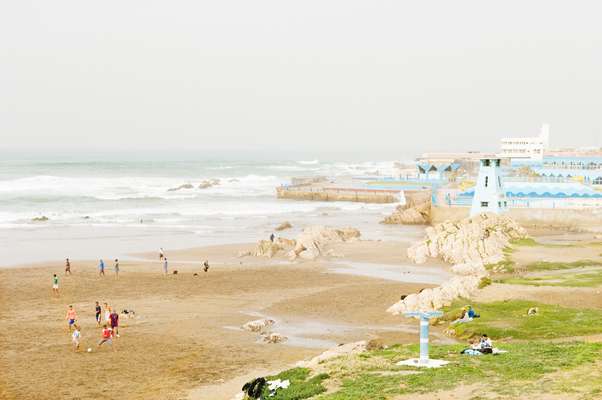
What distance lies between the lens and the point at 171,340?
25297 millimetres

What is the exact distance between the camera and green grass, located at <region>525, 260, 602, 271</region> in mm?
36969

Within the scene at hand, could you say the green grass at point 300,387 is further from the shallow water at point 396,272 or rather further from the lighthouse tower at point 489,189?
the lighthouse tower at point 489,189

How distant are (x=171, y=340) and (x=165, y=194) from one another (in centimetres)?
7946

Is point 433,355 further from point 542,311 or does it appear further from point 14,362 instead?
point 14,362

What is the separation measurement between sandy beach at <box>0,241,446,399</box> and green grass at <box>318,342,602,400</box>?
4.82 metres

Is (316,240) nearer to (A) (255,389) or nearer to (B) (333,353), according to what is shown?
(B) (333,353)

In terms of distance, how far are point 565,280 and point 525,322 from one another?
27.4 feet

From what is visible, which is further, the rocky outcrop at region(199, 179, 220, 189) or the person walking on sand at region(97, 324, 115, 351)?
the rocky outcrop at region(199, 179, 220, 189)

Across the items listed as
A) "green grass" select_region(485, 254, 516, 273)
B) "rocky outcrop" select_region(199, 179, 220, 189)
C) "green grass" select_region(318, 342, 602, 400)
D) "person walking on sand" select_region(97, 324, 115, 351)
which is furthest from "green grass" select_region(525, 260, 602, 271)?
Answer: "rocky outcrop" select_region(199, 179, 220, 189)

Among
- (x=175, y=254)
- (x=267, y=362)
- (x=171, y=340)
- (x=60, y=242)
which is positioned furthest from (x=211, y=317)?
(x=60, y=242)

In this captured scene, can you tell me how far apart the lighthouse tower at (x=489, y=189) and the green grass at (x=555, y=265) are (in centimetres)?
1386

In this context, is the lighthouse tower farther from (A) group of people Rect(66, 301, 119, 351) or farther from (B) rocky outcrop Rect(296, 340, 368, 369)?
(B) rocky outcrop Rect(296, 340, 368, 369)

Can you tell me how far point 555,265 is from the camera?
3744 centimetres

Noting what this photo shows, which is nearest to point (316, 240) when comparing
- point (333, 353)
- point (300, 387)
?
point (333, 353)
